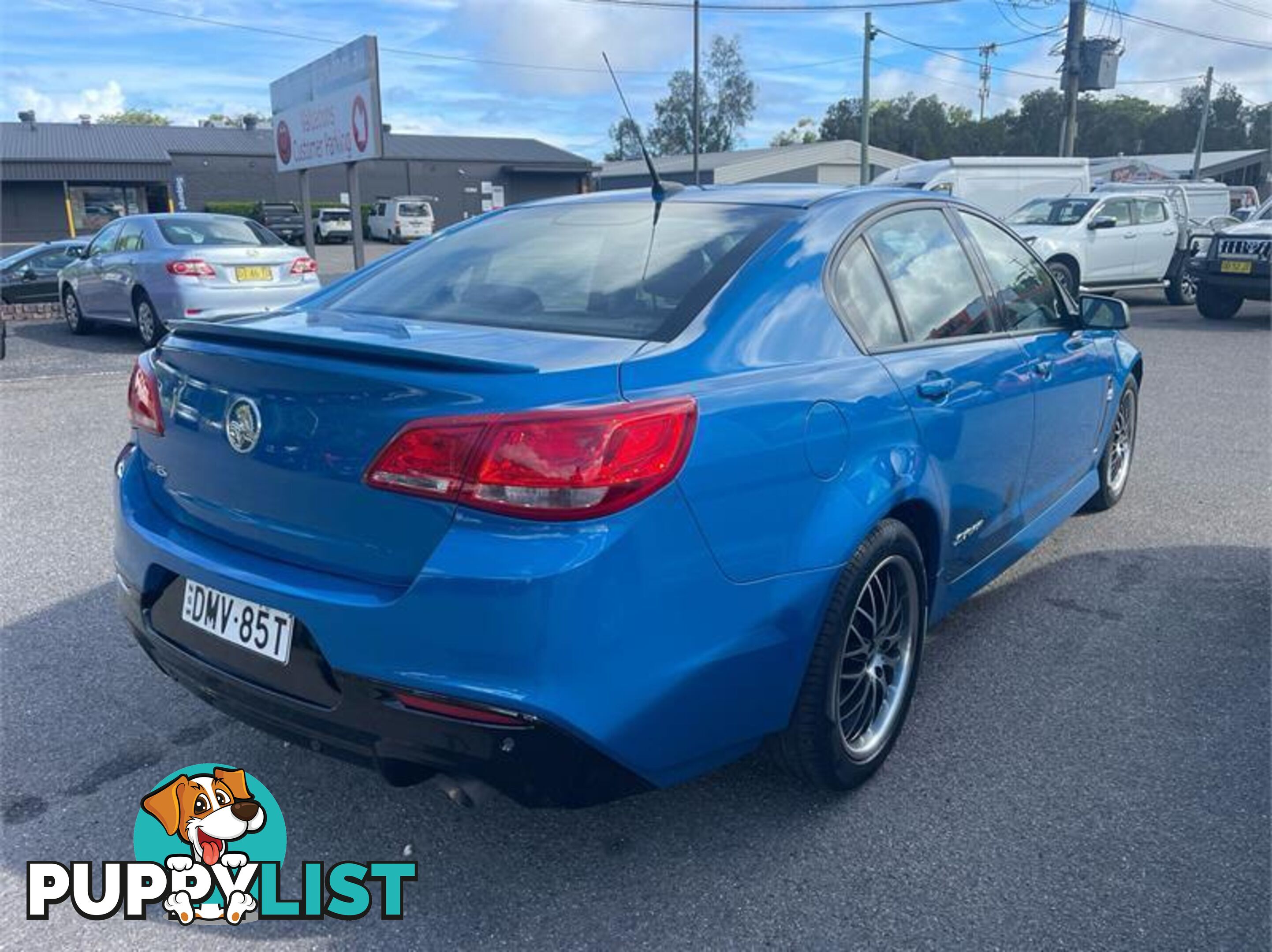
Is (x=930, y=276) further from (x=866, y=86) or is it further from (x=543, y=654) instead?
(x=866, y=86)

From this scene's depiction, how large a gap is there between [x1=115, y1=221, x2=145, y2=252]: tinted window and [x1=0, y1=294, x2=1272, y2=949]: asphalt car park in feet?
26.7

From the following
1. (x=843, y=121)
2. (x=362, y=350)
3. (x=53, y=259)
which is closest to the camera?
(x=362, y=350)

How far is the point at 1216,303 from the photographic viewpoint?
14508mm

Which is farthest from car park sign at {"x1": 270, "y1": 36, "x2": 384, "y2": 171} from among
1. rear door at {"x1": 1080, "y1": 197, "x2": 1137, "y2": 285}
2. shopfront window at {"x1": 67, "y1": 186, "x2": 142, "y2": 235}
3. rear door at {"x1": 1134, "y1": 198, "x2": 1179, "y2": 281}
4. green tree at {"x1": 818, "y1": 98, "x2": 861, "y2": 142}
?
green tree at {"x1": 818, "y1": 98, "x2": 861, "y2": 142}

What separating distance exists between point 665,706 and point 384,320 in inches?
50.8

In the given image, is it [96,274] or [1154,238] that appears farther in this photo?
[1154,238]

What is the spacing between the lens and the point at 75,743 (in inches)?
120

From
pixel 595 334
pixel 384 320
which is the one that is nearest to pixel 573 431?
pixel 595 334

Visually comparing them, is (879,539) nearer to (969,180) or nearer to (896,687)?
(896,687)

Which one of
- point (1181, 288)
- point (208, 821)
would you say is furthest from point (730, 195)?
point (1181, 288)

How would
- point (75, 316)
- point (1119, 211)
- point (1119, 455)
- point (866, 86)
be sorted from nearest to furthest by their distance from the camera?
point (1119, 455), point (75, 316), point (1119, 211), point (866, 86)

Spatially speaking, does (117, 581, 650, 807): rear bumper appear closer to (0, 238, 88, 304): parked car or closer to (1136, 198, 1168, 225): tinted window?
(0, 238, 88, 304): parked car

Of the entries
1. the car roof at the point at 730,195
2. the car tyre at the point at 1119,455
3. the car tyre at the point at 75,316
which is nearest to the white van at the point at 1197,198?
the car tyre at the point at 1119,455

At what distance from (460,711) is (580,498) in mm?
480
